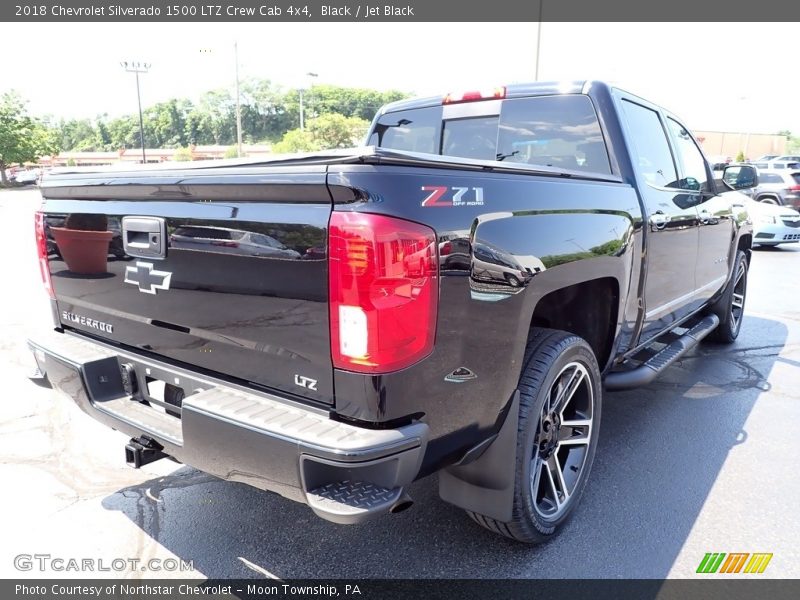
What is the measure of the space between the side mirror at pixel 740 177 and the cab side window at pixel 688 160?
1.79 feet

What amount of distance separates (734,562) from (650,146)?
8.05ft

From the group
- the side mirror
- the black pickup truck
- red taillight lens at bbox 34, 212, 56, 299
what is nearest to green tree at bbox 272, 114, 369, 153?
the side mirror

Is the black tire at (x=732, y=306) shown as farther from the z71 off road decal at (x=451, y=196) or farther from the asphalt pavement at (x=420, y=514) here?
the z71 off road decal at (x=451, y=196)

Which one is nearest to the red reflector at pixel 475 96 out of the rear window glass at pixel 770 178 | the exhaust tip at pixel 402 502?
the exhaust tip at pixel 402 502

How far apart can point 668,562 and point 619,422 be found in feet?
5.13

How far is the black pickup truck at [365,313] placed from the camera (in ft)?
5.82

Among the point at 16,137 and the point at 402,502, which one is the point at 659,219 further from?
the point at 16,137

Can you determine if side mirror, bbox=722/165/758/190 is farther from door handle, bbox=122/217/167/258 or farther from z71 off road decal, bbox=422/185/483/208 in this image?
door handle, bbox=122/217/167/258

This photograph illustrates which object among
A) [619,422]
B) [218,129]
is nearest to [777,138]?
[218,129]

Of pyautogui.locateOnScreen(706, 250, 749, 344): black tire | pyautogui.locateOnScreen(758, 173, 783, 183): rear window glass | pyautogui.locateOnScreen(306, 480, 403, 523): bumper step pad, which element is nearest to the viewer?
pyautogui.locateOnScreen(306, 480, 403, 523): bumper step pad

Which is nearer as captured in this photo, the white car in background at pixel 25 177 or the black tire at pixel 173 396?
the black tire at pixel 173 396

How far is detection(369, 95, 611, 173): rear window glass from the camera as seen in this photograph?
3320mm

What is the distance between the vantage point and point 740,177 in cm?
510

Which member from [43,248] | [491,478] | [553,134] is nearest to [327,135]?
[553,134]
